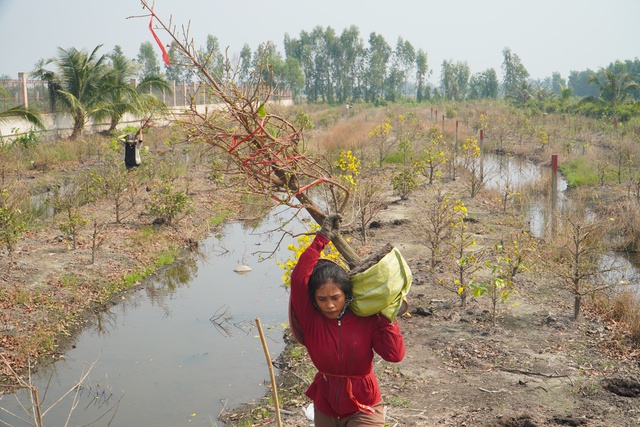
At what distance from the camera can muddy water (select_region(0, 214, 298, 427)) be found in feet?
19.7

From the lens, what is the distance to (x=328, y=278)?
290 cm

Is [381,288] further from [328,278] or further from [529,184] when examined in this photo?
[529,184]

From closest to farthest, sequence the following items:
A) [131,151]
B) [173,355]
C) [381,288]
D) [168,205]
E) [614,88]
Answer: [381,288] → [173,355] → [131,151] → [168,205] → [614,88]

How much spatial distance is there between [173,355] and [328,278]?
15.9 feet

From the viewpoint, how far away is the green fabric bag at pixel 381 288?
2.89 metres

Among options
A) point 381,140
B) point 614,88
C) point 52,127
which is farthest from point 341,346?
point 614,88

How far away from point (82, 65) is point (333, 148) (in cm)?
1032

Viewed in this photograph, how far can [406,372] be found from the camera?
5785 millimetres

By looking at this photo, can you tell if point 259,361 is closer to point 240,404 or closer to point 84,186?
point 240,404

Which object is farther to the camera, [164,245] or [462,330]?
[164,245]

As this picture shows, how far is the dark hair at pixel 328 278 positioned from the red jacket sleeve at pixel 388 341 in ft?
0.67

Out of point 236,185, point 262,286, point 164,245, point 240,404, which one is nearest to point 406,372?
point 240,404

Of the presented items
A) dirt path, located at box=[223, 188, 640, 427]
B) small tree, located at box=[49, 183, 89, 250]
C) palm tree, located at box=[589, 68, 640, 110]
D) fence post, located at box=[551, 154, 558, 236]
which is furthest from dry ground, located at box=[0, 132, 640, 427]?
palm tree, located at box=[589, 68, 640, 110]

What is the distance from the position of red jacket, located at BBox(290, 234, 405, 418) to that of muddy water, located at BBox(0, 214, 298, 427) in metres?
2.22
